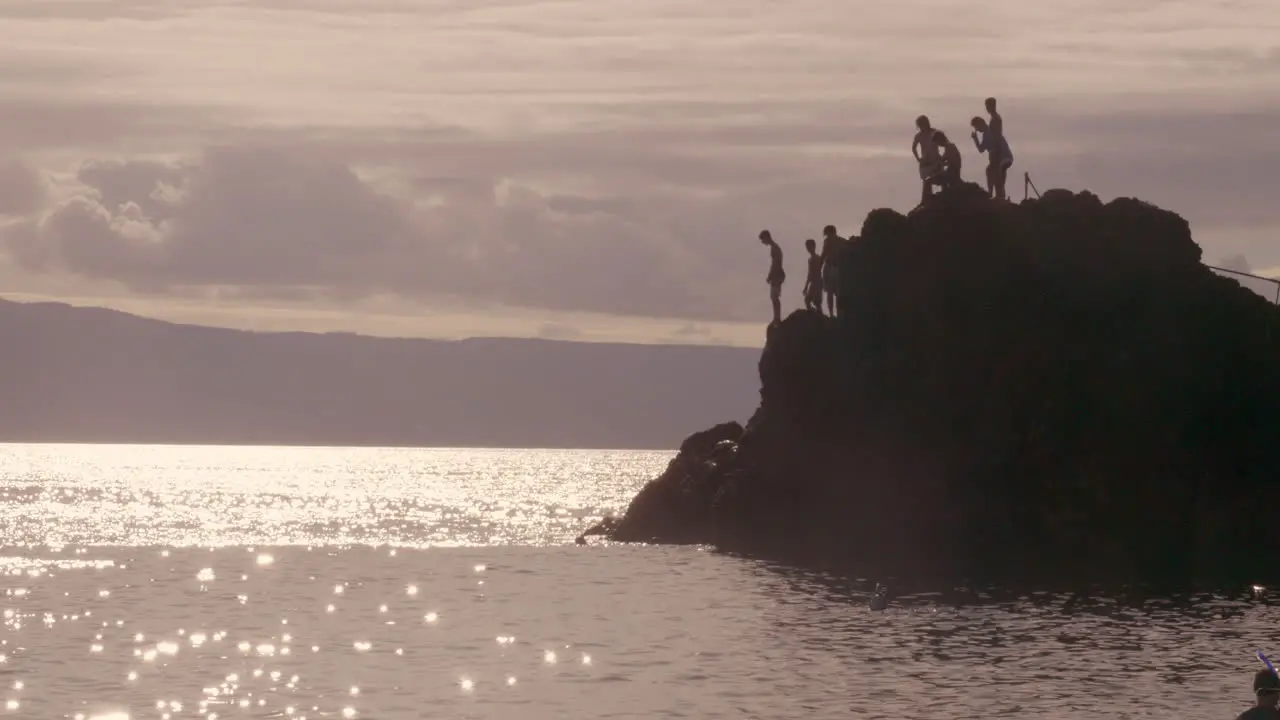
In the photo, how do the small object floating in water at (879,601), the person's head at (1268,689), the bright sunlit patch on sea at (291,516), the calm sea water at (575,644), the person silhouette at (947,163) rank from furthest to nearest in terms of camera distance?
1. the bright sunlit patch on sea at (291,516)
2. the person silhouette at (947,163)
3. the small object floating in water at (879,601)
4. the calm sea water at (575,644)
5. the person's head at (1268,689)

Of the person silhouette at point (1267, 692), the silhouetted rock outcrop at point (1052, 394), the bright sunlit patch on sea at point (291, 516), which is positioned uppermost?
the silhouetted rock outcrop at point (1052, 394)

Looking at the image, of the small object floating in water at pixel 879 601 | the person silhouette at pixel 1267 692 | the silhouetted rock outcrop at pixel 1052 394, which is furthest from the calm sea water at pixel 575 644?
the person silhouette at pixel 1267 692

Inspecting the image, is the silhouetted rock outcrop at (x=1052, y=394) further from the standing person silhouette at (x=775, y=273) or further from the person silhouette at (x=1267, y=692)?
the person silhouette at (x=1267, y=692)

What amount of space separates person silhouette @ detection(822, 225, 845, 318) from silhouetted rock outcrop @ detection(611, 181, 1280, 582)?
1.71ft

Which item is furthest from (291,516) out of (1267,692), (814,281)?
(1267,692)

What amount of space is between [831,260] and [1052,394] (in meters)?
10.2

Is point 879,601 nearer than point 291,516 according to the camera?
Yes

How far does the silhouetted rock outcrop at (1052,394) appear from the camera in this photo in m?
66.2

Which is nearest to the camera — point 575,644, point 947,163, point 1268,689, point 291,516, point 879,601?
point 1268,689

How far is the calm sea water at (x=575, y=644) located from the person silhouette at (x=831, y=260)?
11.8 metres

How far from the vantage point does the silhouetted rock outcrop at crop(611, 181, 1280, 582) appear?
66.2m

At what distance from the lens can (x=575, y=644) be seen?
1827 inches

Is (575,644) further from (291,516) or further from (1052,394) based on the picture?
(291,516)

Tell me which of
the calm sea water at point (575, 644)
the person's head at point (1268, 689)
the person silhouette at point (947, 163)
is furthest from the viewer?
the person silhouette at point (947, 163)
